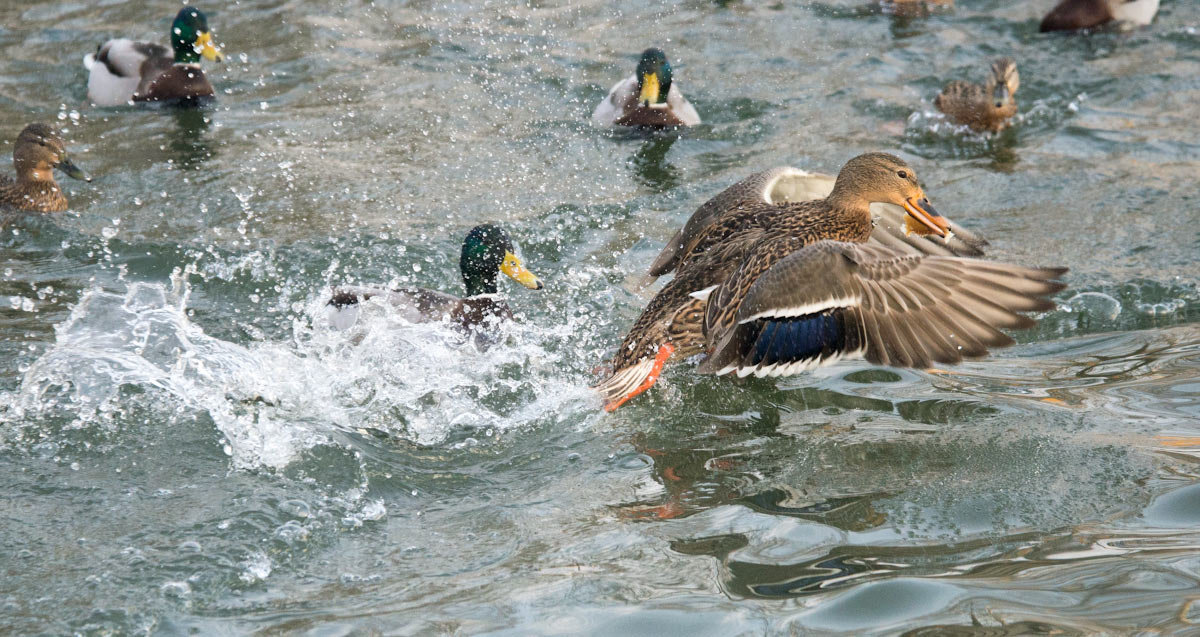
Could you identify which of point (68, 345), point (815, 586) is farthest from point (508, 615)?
point (68, 345)

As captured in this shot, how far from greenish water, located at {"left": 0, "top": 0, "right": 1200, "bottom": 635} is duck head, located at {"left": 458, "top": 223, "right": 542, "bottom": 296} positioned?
26cm

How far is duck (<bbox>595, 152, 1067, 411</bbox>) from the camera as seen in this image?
3984mm

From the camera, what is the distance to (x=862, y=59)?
360 inches

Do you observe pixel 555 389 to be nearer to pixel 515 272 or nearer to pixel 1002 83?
pixel 515 272

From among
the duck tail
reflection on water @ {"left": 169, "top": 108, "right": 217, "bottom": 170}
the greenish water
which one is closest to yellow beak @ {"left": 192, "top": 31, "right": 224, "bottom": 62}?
the greenish water

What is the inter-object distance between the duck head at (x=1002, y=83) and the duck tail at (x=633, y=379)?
426 cm

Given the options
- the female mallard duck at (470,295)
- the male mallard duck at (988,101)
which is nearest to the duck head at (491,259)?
the female mallard duck at (470,295)

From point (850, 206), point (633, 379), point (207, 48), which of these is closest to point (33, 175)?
point (207, 48)

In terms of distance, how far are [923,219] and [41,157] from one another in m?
5.11

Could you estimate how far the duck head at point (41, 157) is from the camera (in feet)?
22.4

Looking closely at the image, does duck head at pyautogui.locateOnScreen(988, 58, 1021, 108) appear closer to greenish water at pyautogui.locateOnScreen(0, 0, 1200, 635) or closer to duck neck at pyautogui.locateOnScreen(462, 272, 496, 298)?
greenish water at pyautogui.locateOnScreen(0, 0, 1200, 635)

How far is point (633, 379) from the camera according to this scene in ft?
15.3

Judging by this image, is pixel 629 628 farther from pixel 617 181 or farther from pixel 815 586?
pixel 617 181

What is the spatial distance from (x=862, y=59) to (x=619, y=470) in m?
5.88
